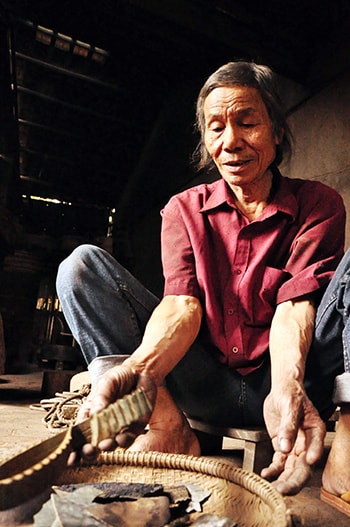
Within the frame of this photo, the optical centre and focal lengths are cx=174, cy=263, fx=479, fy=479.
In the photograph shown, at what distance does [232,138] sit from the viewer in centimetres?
157

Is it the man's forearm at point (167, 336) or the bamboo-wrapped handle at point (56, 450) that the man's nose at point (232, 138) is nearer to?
the man's forearm at point (167, 336)

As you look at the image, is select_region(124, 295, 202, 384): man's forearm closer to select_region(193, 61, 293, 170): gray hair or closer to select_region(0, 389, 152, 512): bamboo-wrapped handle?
select_region(0, 389, 152, 512): bamboo-wrapped handle

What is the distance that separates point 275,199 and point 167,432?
34.1 inches

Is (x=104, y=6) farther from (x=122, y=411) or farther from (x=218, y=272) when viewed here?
(x=122, y=411)

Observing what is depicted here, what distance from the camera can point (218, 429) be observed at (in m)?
1.60

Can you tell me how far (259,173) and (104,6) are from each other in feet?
7.94

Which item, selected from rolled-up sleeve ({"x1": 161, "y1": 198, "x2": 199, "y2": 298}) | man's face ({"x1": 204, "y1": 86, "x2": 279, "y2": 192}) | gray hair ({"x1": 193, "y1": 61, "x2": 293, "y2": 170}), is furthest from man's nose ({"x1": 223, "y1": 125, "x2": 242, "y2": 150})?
rolled-up sleeve ({"x1": 161, "y1": 198, "x2": 199, "y2": 298})

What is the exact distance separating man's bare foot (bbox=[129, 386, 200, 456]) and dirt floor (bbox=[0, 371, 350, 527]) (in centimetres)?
28

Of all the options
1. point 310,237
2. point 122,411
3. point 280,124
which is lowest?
point 122,411

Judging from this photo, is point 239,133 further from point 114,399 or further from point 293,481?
point 293,481

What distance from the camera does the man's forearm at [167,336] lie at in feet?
4.40

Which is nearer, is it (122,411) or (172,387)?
(122,411)

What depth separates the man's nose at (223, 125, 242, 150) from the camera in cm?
157

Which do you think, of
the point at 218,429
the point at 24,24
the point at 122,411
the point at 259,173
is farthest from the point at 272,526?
the point at 24,24
